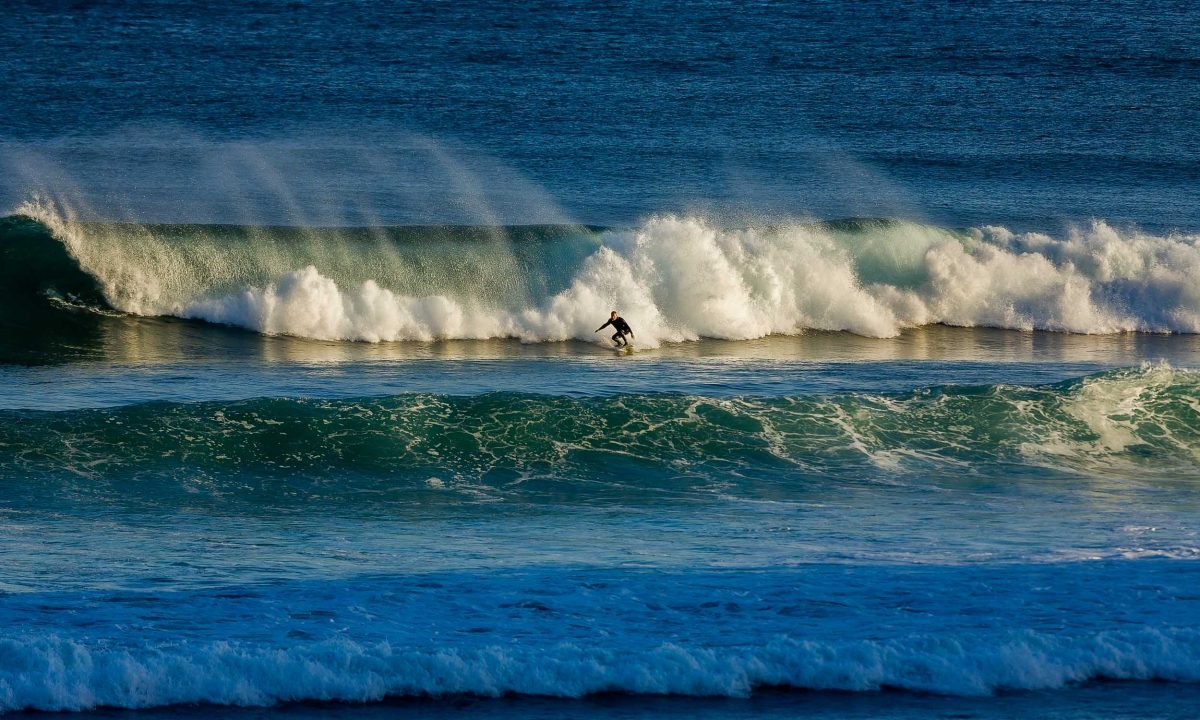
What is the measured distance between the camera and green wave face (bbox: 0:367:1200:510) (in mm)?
14008

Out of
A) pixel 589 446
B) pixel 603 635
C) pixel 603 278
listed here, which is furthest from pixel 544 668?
pixel 603 278

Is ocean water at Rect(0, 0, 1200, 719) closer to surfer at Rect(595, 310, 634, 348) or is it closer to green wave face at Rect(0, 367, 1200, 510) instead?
green wave face at Rect(0, 367, 1200, 510)

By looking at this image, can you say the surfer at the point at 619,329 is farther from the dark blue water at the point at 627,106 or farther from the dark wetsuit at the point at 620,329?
the dark blue water at the point at 627,106

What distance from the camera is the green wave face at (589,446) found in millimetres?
14008

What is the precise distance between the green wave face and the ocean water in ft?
0.21

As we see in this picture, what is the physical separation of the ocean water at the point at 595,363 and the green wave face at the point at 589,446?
0.07 metres

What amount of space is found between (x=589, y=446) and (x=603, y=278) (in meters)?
7.81

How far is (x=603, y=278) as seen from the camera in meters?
22.8

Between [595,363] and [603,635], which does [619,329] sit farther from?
[603,635]

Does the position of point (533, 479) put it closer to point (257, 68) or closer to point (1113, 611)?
point (1113, 611)

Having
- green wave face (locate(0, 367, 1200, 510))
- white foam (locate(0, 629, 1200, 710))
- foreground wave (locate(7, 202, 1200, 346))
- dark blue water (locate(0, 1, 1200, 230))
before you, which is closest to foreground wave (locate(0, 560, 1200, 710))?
white foam (locate(0, 629, 1200, 710))

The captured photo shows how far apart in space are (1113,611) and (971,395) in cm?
658

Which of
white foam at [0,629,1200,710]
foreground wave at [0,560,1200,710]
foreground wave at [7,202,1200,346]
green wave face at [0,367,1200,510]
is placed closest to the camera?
white foam at [0,629,1200,710]

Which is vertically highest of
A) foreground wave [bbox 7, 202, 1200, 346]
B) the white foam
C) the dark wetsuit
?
foreground wave [bbox 7, 202, 1200, 346]
